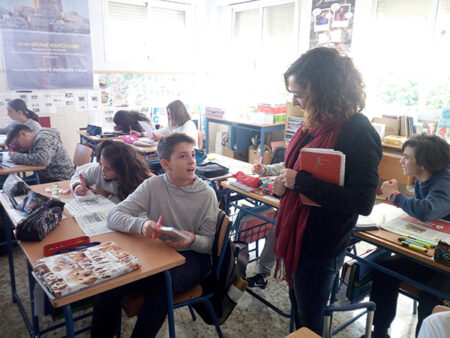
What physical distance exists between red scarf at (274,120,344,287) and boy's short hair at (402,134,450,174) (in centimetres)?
90

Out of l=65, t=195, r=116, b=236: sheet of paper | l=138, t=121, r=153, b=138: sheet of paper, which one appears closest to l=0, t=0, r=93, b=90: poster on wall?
l=138, t=121, r=153, b=138: sheet of paper

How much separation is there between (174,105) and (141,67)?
6.25 feet

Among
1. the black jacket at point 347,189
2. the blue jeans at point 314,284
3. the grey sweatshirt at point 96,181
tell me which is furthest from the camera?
the grey sweatshirt at point 96,181

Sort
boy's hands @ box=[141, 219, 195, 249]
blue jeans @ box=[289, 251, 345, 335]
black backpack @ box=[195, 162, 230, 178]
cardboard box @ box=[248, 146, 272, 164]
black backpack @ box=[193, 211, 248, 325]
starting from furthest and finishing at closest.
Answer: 1. cardboard box @ box=[248, 146, 272, 164]
2. black backpack @ box=[195, 162, 230, 178]
3. black backpack @ box=[193, 211, 248, 325]
4. boy's hands @ box=[141, 219, 195, 249]
5. blue jeans @ box=[289, 251, 345, 335]

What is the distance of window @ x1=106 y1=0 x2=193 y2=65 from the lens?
5.45 m

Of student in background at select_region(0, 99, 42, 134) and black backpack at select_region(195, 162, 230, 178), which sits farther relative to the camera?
student in background at select_region(0, 99, 42, 134)

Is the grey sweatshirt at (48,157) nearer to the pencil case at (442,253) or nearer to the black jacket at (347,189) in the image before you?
the black jacket at (347,189)

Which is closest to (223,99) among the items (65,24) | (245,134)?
(245,134)

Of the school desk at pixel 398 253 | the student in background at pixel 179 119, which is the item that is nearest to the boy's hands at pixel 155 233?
the school desk at pixel 398 253

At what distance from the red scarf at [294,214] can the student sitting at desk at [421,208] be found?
0.68 meters

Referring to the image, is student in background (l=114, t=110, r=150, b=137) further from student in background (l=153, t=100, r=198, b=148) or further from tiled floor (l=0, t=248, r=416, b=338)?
tiled floor (l=0, t=248, r=416, b=338)

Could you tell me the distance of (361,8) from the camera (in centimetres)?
424

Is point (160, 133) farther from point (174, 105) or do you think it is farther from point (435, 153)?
point (435, 153)

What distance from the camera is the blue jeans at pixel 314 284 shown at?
1.29 m
